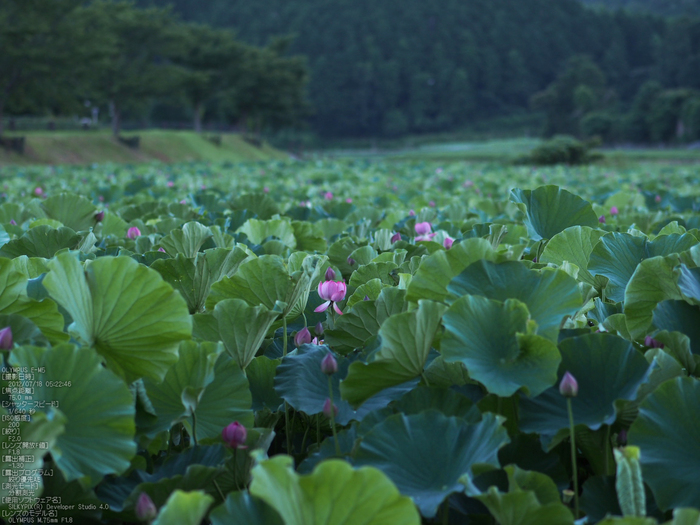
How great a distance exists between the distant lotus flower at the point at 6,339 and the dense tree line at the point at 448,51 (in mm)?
73305

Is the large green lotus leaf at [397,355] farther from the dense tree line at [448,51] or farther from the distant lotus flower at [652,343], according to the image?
the dense tree line at [448,51]

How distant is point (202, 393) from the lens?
0.85 m

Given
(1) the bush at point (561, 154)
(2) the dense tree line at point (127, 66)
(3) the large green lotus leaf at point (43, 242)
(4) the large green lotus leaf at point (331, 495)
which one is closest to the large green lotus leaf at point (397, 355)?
(4) the large green lotus leaf at point (331, 495)

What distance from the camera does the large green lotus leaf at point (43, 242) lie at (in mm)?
1489

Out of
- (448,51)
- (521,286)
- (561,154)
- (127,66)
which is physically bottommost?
(561,154)

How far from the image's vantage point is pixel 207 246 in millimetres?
1646

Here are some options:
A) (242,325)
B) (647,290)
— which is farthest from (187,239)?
(647,290)

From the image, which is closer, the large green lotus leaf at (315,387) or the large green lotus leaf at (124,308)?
the large green lotus leaf at (124,308)

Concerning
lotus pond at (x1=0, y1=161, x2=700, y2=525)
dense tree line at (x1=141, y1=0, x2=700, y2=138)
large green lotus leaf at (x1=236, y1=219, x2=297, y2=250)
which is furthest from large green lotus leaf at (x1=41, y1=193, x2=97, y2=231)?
dense tree line at (x1=141, y1=0, x2=700, y2=138)

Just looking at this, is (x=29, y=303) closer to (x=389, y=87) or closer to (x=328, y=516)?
(x=328, y=516)

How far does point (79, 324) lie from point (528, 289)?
0.57 m

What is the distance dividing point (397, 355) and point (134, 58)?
35133 millimetres

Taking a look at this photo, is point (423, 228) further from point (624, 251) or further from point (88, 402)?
point (88, 402)

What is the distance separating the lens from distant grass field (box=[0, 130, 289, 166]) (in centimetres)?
2104
